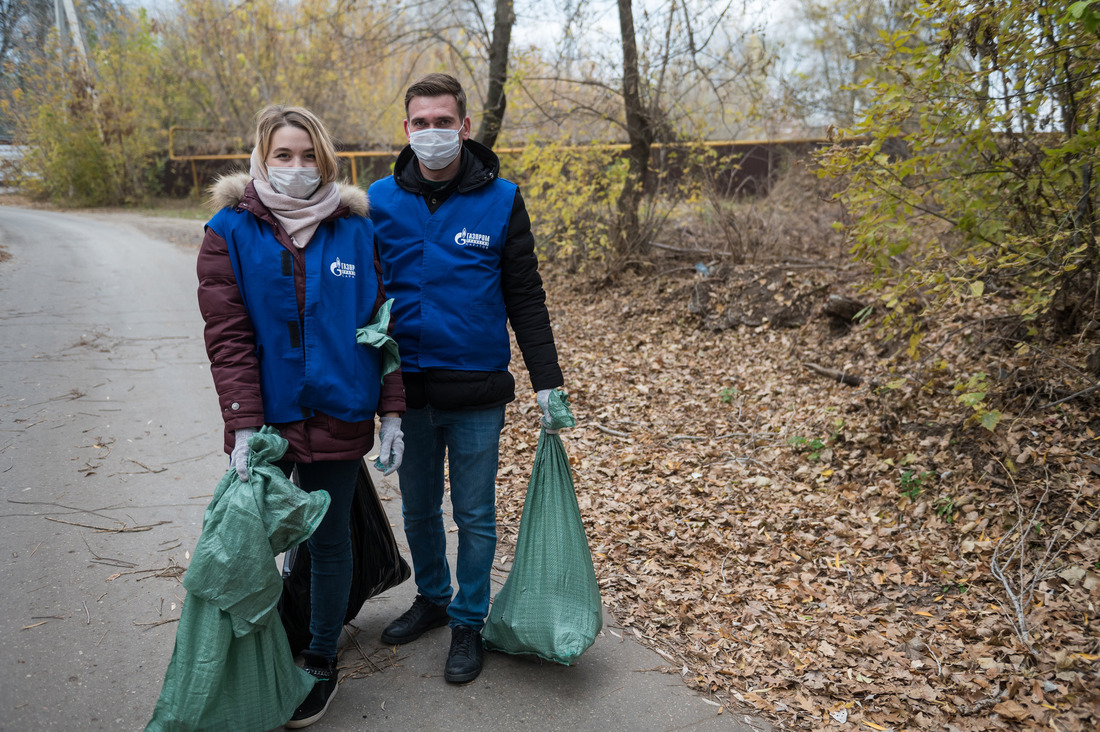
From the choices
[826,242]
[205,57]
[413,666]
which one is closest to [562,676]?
[413,666]

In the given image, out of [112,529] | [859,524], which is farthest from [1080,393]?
[112,529]

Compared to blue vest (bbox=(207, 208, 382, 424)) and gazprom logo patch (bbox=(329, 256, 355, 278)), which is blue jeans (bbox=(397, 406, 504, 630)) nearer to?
blue vest (bbox=(207, 208, 382, 424))

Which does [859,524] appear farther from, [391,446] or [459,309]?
[391,446]

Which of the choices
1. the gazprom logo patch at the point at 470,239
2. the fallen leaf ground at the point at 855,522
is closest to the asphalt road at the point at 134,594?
the fallen leaf ground at the point at 855,522

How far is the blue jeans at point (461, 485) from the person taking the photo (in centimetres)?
273

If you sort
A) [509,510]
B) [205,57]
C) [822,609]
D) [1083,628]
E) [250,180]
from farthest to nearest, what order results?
[205,57] → [509,510] → [822,609] → [1083,628] → [250,180]

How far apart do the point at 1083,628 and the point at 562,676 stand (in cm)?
211

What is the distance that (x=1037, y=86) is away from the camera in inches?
153

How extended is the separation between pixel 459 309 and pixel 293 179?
709 millimetres

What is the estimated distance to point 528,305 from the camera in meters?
2.79

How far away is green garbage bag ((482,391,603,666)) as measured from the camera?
275 centimetres

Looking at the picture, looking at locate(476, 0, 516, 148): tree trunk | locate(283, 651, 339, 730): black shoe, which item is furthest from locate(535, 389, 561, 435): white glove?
locate(476, 0, 516, 148): tree trunk

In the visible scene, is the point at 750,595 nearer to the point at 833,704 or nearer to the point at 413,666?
the point at 833,704

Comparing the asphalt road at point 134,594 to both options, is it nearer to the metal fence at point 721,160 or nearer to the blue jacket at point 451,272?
the blue jacket at point 451,272
